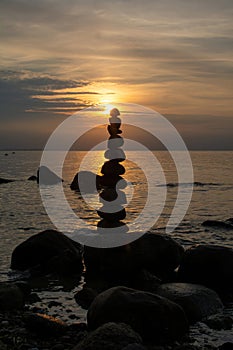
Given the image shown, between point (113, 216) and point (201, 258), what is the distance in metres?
4.87

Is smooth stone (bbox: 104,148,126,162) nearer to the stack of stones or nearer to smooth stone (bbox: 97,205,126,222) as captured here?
the stack of stones

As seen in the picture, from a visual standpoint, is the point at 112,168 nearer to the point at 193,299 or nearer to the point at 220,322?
the point at 193,299

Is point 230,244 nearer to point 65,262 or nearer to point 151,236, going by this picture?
point 151,236

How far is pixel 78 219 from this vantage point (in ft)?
115

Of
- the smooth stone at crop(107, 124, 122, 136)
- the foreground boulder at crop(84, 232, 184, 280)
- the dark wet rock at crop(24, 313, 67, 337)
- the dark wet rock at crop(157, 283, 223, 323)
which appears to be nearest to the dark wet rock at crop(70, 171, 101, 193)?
the smooth stone at crop(107, 124, 122, 136)

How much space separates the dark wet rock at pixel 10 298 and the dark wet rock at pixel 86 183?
156 feet

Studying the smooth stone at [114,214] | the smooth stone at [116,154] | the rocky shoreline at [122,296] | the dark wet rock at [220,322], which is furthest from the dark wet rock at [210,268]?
the smooth stone at [116,154]

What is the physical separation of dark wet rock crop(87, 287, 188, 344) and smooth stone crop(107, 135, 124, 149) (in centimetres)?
875

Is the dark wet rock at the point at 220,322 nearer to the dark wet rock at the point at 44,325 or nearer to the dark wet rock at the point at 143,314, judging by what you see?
the dark wet rock at the point at 143,314

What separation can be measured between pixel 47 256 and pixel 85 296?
478 cm

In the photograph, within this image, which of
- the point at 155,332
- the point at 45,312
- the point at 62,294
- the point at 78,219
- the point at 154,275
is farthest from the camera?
the point at 78,219

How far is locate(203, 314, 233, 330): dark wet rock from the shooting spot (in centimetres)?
1257

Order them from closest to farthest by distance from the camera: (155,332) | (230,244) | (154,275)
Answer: (155,332) → (154,275) → (230,244)

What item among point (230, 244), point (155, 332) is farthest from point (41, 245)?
point (230, 244)
